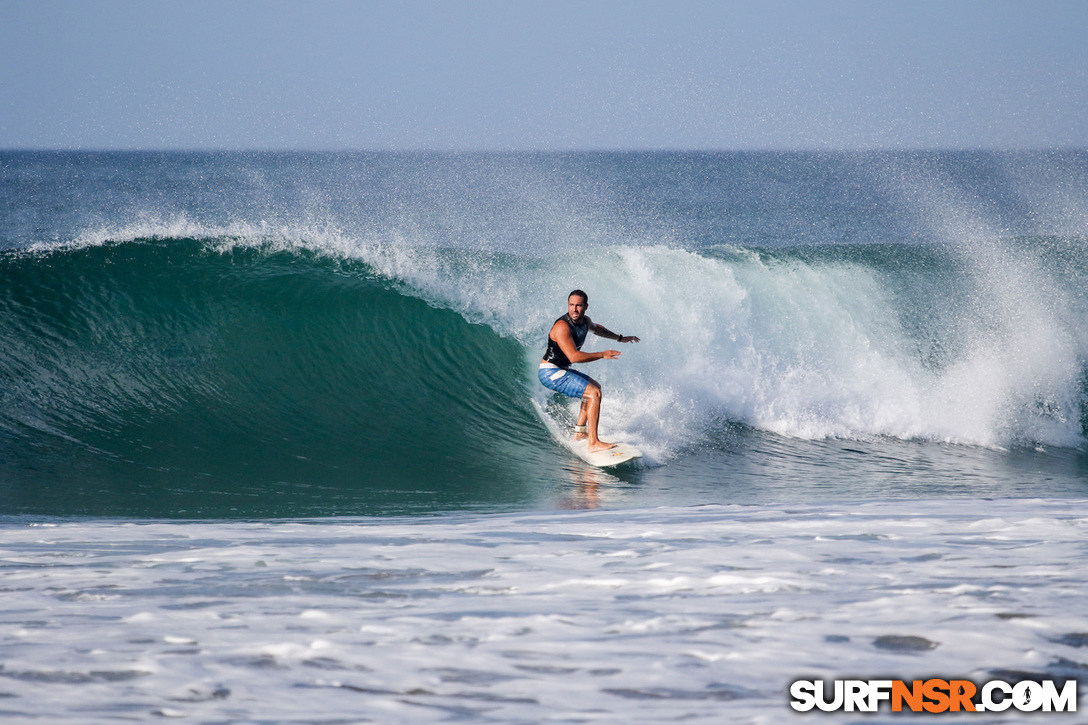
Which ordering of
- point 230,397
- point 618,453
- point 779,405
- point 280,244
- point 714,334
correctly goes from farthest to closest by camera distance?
point 280,244 → point 714,334 → point 779,405 → point 230,397 → point 618,453

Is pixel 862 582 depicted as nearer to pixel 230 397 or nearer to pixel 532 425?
pixel 532 425

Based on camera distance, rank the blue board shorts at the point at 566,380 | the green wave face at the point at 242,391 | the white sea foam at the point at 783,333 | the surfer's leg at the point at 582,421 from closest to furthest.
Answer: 1. the green wave face at the point at 242,391
2. the blue board shorts at the point at 566,380
3. the surfer's leg at the point at 582,421
4. the white sea foam at the point at 783,333

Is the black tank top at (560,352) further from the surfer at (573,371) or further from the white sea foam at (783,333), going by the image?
the white sea foam at (783,333)

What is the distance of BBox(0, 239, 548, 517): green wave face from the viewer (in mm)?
5949

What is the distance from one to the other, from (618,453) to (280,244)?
214 inches

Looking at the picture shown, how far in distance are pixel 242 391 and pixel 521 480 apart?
295 centimetres

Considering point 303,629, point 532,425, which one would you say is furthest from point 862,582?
point 532,425

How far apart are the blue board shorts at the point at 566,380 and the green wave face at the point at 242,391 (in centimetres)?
65

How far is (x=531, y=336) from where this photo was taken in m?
9.37

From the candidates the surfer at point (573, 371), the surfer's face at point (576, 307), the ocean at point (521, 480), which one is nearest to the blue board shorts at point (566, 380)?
the surfer at point (573, 371)

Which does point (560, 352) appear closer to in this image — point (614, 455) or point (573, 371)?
point (573, 371)

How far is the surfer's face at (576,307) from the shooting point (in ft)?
22.1

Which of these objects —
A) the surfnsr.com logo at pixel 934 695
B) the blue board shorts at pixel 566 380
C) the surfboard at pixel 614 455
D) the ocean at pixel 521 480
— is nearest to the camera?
the surfnsr.com logo at pixel 934 695

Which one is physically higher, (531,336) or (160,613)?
(531,336)
